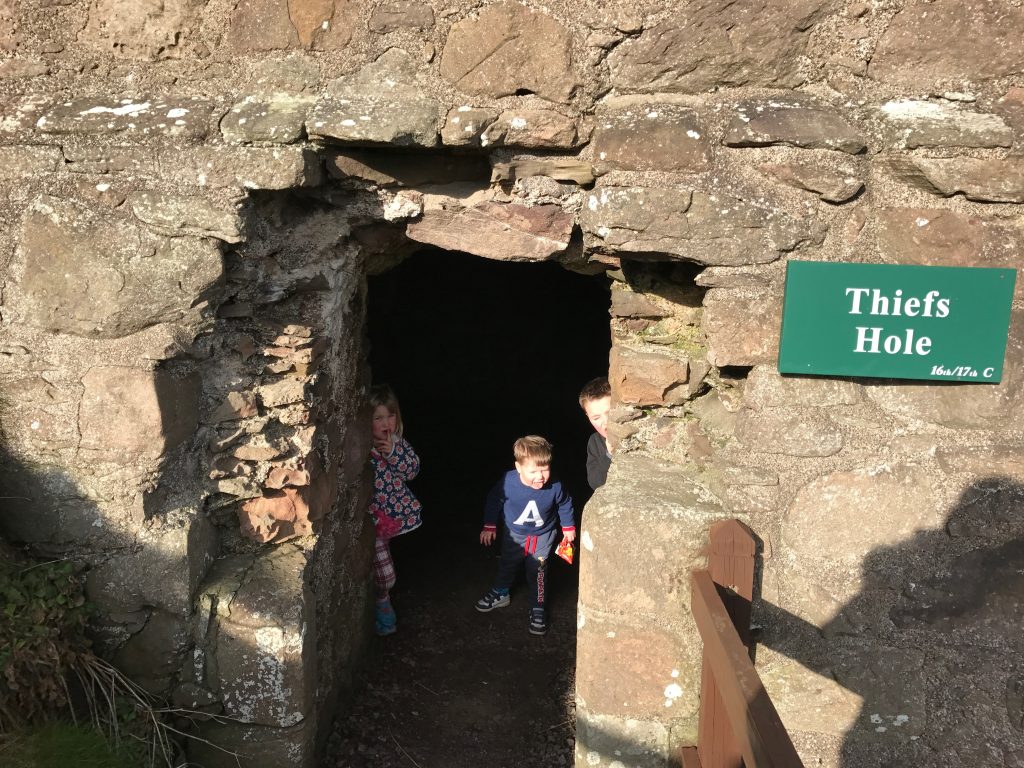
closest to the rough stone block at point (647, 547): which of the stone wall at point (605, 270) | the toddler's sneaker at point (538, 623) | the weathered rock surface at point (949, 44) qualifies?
the stone wall at point (605, 270)

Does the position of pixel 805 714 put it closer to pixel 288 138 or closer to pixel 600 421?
pixel 600 421

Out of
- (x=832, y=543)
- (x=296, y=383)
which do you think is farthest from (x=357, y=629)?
(x=832, y=543)

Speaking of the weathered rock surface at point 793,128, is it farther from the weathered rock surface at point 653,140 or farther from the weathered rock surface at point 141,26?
the weathered rock surface at point 141,26

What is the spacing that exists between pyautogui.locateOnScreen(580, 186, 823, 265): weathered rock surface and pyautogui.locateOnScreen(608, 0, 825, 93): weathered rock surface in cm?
30

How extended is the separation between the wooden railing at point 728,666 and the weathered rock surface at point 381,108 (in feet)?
4.31

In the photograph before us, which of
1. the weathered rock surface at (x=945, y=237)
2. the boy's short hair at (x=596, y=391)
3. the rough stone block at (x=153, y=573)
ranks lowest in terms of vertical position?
the rough stone block at (x=153, y=573)

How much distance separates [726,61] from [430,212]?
2.99 feet

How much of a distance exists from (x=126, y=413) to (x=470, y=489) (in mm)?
3241

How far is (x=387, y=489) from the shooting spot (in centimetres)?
353

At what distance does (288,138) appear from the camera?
2150 millimetres

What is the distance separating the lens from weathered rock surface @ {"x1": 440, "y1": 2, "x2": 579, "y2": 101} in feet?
6.89

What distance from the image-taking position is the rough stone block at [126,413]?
7.28 feet

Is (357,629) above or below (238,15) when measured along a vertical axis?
below

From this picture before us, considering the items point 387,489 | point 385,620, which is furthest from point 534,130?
point 385,620
